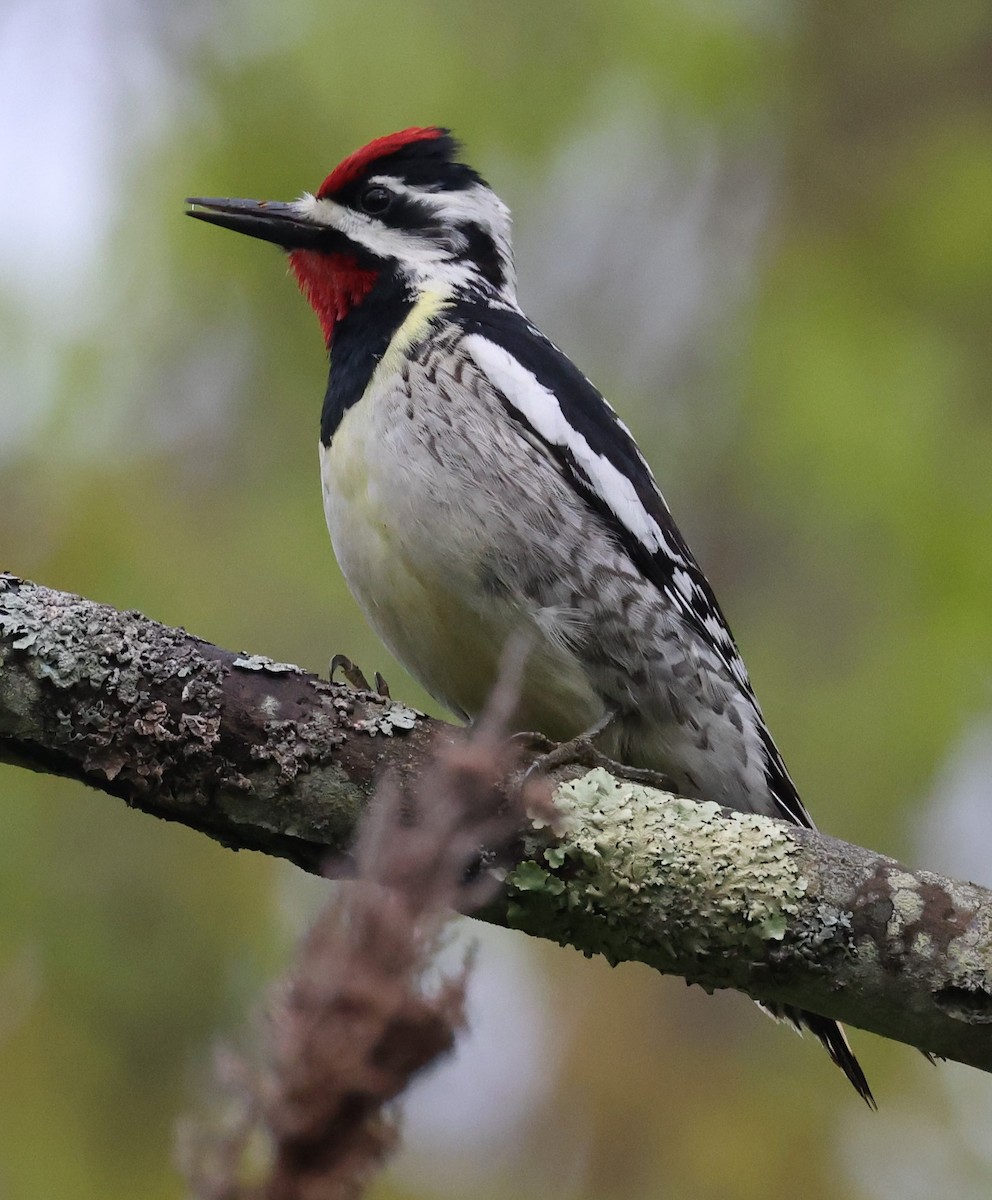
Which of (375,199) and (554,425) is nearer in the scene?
(554,425)

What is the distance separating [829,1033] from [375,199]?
7.72 feet

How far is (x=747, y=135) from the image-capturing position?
559 centimetres

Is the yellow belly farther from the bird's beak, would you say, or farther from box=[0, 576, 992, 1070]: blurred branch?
the bird's beak

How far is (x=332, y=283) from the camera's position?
368cm

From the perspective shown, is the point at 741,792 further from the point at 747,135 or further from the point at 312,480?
the point at 747,135

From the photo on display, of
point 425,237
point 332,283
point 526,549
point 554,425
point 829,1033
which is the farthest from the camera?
point 425,237

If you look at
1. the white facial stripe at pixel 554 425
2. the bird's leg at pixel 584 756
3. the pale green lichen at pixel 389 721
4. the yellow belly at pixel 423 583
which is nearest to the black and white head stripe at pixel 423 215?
the white facial stripe at pixel 554 425

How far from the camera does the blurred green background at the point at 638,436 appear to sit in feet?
14.1

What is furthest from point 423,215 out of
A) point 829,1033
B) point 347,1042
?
point 347,1042

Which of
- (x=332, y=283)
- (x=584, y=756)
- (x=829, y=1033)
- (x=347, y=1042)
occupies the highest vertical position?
(x=347, y=1042)

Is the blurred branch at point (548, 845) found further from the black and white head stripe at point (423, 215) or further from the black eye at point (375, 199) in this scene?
the black eye at point (375, 199)

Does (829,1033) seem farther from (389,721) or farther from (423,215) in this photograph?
(423,215)

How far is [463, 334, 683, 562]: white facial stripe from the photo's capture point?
3238 millimetres

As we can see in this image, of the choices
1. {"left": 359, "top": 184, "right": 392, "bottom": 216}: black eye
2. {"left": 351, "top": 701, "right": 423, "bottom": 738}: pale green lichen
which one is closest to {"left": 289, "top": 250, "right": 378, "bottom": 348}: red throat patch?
{"left": 359, "top": 184, "right": 392, "bottom": 216}: black eye
